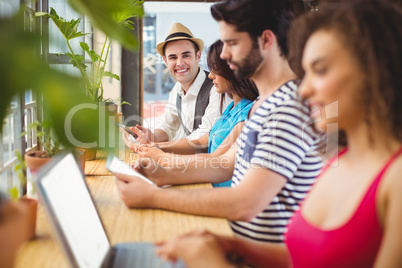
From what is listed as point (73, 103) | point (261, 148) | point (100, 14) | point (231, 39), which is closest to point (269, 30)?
point (231, 39)

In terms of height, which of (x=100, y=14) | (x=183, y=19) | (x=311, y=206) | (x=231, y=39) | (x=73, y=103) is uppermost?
(x=183, y=19)

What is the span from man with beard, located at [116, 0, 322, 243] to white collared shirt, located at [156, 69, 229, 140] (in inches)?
54.8

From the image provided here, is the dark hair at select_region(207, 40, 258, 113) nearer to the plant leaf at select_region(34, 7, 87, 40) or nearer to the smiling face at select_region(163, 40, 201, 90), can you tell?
the plant leaf at select_region(34, 7, 87, 40)

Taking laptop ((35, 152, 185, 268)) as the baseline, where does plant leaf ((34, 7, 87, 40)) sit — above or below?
above

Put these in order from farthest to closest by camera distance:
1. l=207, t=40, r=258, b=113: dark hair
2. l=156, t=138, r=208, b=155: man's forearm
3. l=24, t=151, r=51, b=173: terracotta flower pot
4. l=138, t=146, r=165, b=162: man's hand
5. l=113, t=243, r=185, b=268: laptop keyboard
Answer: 1. l=156, t=138, r=208, b=155: man's forearm
2. l=207, t=40, r=258, b=113: dark hair
3. l=138, t=146, r=165, b=162: man's hand
4. l=24, t=151, r=51, b=173: terracotta flower pot
5. l=113, t=243, r=185, b=268: laptop keyboard

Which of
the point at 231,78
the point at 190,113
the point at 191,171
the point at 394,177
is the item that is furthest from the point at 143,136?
the point at 394,177

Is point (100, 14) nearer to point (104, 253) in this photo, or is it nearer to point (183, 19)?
point (104, 253)

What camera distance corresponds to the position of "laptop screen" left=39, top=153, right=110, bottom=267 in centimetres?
84

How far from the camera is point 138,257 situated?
1150mm

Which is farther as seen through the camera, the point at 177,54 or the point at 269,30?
the point at 177,54

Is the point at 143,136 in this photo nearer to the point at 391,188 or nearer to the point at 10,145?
the point at 10,145

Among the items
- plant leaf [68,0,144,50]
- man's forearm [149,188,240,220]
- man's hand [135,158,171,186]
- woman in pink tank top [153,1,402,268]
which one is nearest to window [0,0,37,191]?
man's hand [135,158,171,186]

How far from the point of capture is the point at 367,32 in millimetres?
905

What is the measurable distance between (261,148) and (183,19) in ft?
10.5
